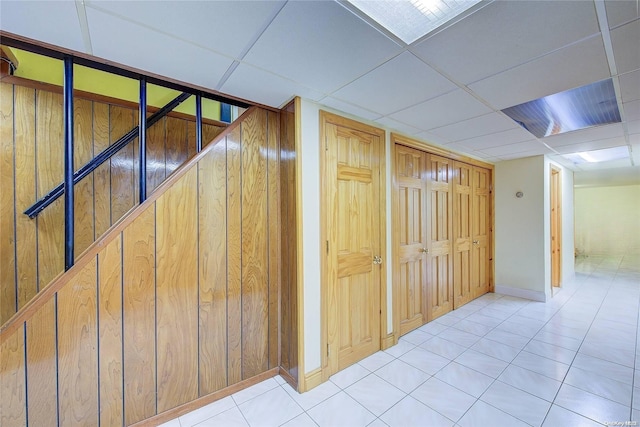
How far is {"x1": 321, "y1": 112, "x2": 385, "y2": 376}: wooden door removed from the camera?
233 cm

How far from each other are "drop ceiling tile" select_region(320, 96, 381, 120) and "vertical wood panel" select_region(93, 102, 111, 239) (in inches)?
74.7

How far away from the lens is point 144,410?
5.80 feet

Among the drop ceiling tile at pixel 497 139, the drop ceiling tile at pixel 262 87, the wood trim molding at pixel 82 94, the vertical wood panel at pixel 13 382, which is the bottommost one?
the vertical wood panel at pixel 13 382

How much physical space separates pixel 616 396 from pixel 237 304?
3.11 m

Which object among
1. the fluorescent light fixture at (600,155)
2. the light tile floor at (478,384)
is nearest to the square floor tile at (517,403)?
the light tile floor at (478,384)

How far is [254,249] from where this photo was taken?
7.43 feet

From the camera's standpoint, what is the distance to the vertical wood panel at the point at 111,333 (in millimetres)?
1650

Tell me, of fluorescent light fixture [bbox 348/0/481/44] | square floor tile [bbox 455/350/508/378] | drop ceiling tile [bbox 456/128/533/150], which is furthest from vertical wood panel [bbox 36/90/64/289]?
drop ceiling tile [bbox 456/128/533/150]

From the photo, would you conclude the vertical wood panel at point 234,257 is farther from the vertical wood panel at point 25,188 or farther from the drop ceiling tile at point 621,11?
the drop ceiling tile at point 621,11

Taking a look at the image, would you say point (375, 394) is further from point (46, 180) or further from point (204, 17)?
point (46, 180)

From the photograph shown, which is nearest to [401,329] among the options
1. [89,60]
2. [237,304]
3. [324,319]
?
[324,319]

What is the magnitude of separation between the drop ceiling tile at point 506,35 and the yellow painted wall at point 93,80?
2688 millimetres

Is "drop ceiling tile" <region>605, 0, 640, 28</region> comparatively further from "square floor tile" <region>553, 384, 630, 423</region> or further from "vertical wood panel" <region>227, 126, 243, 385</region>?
"square floor tile" <region>553, 384, 630, 423</region>

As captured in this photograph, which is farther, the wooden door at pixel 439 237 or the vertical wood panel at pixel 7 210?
the wooden door at pixel 439 237
